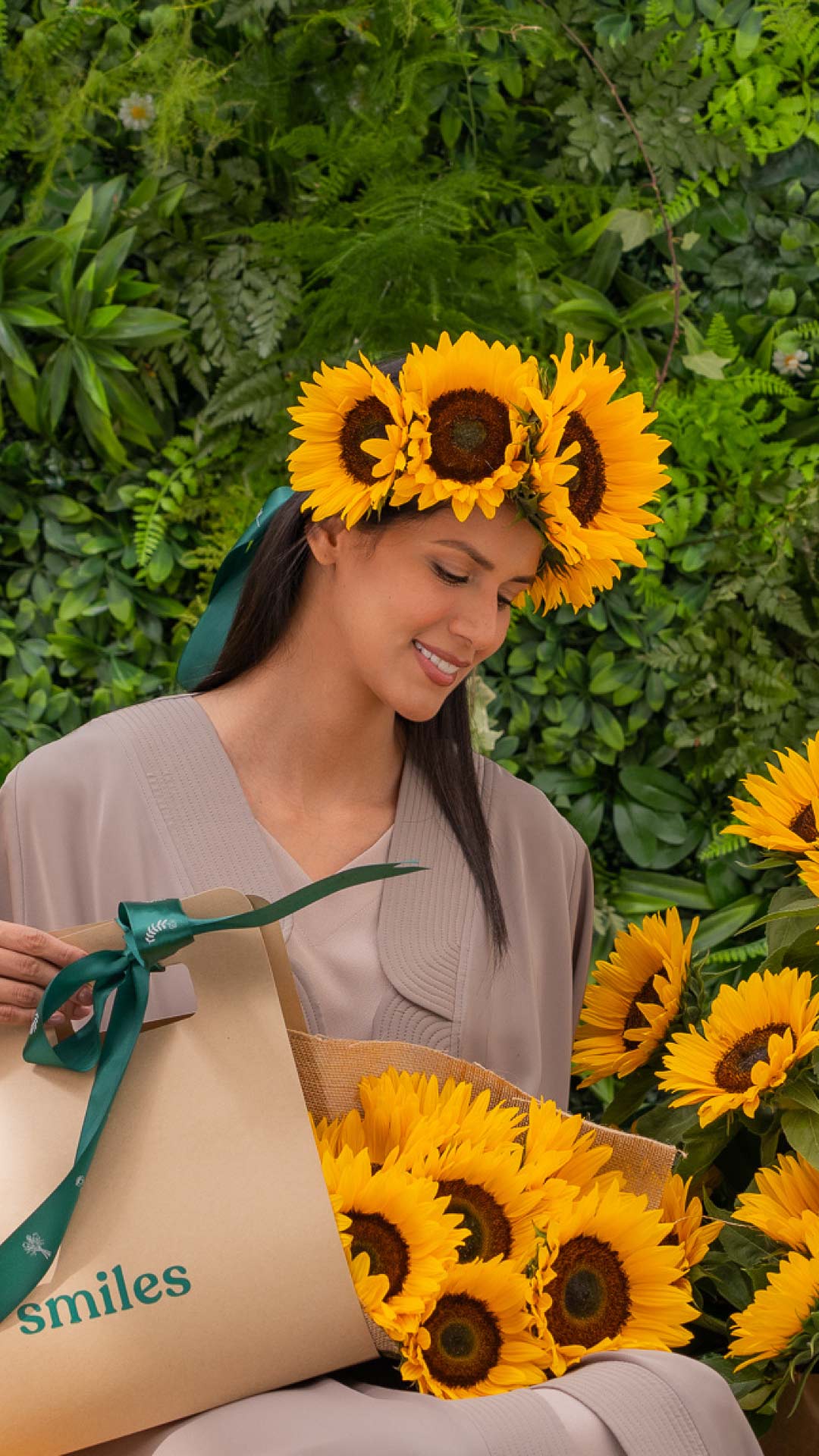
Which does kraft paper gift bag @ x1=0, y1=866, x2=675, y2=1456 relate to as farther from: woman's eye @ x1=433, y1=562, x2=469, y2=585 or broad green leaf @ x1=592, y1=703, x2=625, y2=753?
broad green leaf @ x1=592, y1=703, x2=625, y2=753

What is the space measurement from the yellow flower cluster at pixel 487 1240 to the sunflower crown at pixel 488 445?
0.47m

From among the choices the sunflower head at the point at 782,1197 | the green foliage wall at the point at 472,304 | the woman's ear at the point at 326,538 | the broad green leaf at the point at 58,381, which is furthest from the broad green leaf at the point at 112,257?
the sunflower head at the point at 782,1197

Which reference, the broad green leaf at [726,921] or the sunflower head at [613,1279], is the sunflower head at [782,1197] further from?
the broad green leaf at [726,921]

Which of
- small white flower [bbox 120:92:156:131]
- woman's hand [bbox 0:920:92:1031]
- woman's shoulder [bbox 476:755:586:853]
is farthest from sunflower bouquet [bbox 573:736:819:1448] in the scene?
small white flower [bbox 120:92:156:131]

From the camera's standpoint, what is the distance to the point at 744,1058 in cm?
117

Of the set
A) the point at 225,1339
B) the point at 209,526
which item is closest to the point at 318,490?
the point at 225,1339

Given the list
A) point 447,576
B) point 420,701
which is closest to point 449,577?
point 447,576

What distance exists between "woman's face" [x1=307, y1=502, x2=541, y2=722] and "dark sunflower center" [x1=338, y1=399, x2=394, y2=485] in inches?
2.3

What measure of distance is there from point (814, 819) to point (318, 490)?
0.51m

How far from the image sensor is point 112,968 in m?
1.02

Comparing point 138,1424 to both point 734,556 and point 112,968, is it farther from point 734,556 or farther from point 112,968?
point 734,556

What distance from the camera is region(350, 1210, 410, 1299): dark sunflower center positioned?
101 centimetres

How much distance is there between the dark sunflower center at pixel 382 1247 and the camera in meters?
1.01

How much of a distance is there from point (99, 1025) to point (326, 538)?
0.52 metres
